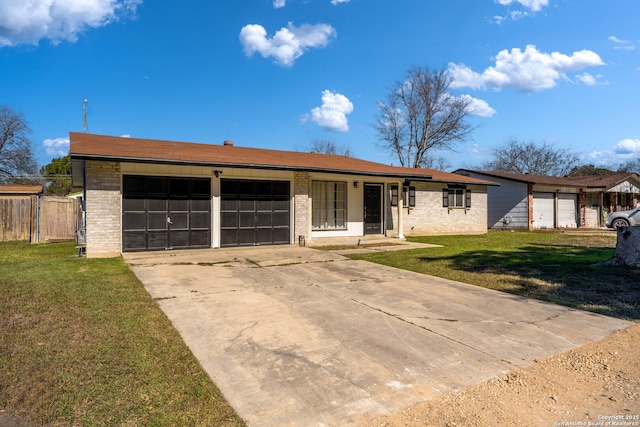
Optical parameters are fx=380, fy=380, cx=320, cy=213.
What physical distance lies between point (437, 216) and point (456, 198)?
5.48ft

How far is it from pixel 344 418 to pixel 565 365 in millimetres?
2249

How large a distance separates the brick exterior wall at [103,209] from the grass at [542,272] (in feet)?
22.1

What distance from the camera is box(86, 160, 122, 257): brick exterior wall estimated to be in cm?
1016

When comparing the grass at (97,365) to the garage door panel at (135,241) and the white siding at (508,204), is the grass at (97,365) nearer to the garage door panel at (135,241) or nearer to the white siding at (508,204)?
the garage door panel at (135,241)

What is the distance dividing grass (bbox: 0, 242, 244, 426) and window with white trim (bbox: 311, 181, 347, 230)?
8.92 metres

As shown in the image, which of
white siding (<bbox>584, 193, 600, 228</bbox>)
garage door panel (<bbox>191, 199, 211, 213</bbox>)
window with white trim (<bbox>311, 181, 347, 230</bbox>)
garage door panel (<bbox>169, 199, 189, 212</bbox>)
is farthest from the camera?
white siding (<bbox>584, 193, 600, 228</bbox>)

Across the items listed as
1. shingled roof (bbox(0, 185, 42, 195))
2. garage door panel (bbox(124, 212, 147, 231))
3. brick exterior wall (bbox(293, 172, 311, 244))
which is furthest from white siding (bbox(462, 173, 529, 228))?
shingled roof (bbox(0, 185, 42, 195))

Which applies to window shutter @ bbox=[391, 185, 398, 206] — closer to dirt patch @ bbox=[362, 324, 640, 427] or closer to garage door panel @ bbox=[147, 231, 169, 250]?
garage door panel @ bbox=[147, 231, 169, 250]

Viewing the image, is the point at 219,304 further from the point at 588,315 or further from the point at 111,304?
the point at 588,315

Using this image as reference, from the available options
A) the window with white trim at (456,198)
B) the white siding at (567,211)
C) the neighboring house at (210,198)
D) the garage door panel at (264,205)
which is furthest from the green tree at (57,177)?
the white siding at (567,211)

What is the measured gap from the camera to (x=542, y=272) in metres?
8.14

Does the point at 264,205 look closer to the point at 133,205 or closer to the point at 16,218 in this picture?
the point at 133,205

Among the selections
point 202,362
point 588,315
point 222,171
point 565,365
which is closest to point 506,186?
point 222,171

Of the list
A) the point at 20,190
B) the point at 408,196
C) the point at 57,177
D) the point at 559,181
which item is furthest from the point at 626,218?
the point at 57,177
